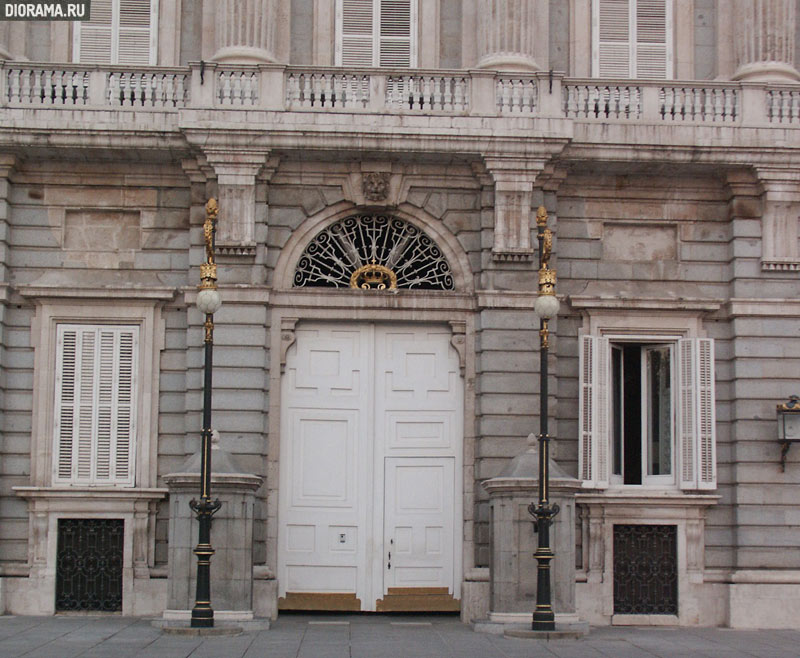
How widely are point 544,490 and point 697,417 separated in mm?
4111

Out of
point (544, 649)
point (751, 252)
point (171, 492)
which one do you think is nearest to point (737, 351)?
point (751, 252)

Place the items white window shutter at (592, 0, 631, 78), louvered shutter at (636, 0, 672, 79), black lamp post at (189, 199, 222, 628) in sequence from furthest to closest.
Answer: louvered shutter at (636, 0, 672, 79), white window shutter at (592, 0, 631, 78), black lamp post at (189, 199, 222, 628)

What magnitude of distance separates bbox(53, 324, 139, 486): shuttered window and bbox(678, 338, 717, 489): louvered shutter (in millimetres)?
8808

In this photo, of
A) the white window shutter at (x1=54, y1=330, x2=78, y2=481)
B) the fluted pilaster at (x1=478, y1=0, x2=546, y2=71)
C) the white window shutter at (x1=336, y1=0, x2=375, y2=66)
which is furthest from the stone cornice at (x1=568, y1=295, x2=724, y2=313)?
the white window shutter at (x1=54, y1=330, x2=78, y2=481)

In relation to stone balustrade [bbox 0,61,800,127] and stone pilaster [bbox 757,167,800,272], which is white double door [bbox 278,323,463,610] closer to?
stone balustrade [bbox 0,61,800,127]

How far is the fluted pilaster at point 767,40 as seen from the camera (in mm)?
23672

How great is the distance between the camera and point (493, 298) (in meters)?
22.7

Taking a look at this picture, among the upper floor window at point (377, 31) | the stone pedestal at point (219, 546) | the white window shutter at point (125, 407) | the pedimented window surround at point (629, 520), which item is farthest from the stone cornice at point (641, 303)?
the white window shutter at point (125, 407)

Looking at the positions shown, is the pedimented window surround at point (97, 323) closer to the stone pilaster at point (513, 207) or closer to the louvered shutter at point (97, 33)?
the louvered shutter at point (97, 33)

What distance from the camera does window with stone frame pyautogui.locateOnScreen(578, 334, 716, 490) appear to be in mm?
22859

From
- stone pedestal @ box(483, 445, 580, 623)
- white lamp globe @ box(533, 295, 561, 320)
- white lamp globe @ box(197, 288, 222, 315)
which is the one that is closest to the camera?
white lamp globe @ box(197, 288, 222, 315)

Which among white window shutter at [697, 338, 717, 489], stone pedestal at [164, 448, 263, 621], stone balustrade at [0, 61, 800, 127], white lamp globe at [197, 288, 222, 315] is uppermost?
stone balustrade at [0, 61, 800, 127]

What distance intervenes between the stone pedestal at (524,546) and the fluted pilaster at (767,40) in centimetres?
773

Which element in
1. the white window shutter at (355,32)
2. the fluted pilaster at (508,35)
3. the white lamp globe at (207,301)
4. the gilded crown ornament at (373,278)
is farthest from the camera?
the white window shutter at (355,32)
